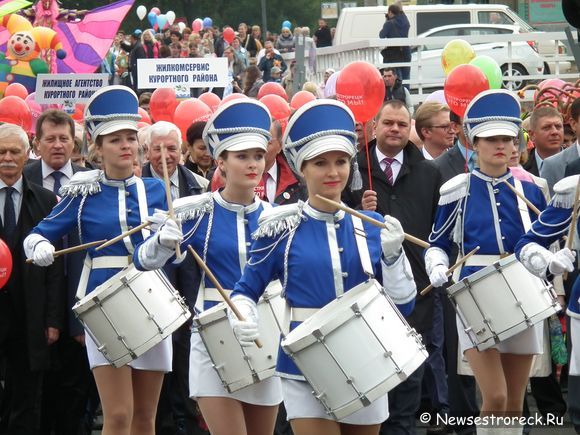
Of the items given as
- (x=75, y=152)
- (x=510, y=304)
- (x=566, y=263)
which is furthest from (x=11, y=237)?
(x=566, y=263)

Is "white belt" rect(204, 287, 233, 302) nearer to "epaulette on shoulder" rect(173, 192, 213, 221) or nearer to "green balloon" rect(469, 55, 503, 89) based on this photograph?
"epaulette on shoulder" rect(173, 192, 213, 221)

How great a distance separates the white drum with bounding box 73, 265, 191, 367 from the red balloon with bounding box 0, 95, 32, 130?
6.55 meters

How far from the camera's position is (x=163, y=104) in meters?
14.8

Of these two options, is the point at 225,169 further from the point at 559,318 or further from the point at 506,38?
the point at 506,38

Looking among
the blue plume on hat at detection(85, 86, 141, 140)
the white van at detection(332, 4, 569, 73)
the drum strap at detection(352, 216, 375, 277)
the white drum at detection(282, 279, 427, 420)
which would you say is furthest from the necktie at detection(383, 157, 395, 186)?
the white van at detection(332, 4, 569, 73)

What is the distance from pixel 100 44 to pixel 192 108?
8.76 metres

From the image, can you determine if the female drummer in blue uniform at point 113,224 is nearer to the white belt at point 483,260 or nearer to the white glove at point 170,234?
the white glove at point 170,234

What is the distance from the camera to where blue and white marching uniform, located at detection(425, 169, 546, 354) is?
8.24 metres

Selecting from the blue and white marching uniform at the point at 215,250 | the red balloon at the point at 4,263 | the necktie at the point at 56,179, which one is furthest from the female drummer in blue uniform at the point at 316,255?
the necktie at the point at 56,179

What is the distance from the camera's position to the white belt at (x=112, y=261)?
8055mm

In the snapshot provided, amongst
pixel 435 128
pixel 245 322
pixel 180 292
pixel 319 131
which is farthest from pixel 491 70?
pixel 245 322

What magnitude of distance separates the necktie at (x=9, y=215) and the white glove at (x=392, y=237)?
3.99 meters

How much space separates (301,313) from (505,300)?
6.73ft

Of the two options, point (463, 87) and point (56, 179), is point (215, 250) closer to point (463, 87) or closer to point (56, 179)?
point (56, 179)
